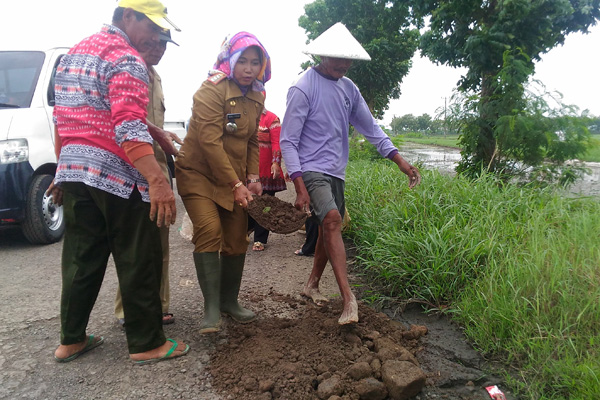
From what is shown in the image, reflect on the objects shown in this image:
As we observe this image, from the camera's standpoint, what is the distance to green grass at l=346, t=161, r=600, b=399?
8.25ft

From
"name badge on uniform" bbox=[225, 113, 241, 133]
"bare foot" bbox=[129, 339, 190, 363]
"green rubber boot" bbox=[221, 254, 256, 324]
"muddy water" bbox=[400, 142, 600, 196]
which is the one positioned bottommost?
"bare foot" bbox=[129, 339, 190, 363]

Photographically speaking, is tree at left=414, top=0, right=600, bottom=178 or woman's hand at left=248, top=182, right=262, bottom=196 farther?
tree at left=414, top=0, right=600, bottom=178

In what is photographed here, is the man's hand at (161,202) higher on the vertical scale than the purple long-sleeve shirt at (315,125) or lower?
lower

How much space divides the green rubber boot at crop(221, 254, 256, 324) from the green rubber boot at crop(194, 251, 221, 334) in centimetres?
17

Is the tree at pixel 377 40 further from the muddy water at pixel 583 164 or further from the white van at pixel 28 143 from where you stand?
the white van at pixel 28 143

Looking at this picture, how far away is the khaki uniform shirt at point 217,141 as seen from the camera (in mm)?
2951

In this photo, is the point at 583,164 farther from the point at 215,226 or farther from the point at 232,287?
the point at 215,226

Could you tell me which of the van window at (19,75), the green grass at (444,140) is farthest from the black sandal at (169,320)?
the green grass at (444,140)

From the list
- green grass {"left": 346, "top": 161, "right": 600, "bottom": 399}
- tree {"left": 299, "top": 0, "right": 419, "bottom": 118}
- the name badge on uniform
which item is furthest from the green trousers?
tree {"left": 299, "top": 0, "right": 419, "bottom": 118}

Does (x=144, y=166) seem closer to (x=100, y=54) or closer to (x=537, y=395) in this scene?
(x=100, y=54)

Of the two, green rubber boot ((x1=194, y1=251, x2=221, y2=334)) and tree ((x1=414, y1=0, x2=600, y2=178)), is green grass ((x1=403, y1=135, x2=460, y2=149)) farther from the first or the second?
green rubber boot ((x1=194, y1=251, x2=221, y2=334))

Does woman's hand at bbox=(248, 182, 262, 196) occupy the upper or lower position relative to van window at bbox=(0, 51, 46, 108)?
lower

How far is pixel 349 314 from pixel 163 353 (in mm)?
1127

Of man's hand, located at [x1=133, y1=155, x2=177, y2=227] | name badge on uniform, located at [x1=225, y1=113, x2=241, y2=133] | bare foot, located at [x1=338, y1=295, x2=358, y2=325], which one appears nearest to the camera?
man's hand, located at [x1=133, y1=155, x2=177, y2=227]
